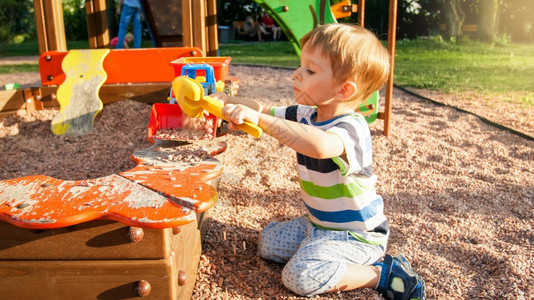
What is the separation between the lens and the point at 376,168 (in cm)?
267

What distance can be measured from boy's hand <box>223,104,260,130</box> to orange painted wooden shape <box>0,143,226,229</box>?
0.69 feet

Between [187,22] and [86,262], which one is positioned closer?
[86,262]

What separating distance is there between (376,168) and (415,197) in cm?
43

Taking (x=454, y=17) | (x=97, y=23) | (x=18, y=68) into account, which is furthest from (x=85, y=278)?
(x=454, y=17)

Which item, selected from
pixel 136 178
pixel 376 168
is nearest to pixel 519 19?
pixel 376 168

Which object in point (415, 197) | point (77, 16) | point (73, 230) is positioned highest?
point (77, 16)

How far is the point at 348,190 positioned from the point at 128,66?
253 cm

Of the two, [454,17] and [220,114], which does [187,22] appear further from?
[454,17]

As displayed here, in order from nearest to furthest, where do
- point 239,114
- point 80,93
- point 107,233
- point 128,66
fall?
point 107,233 < point 239,114 < point 80,93 < point 128,66

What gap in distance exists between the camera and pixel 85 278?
1.21 m

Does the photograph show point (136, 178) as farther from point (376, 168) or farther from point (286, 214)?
point (376, 168)

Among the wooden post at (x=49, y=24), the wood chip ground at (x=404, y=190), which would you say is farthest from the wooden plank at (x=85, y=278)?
the wooden post at (x=49, y=24)

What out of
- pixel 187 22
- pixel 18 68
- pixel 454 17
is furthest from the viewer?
pixel 454 17

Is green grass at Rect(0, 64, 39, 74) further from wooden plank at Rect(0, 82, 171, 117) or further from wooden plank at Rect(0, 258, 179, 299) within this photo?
wooden plank at Rect(0, 258, 179, 299)
